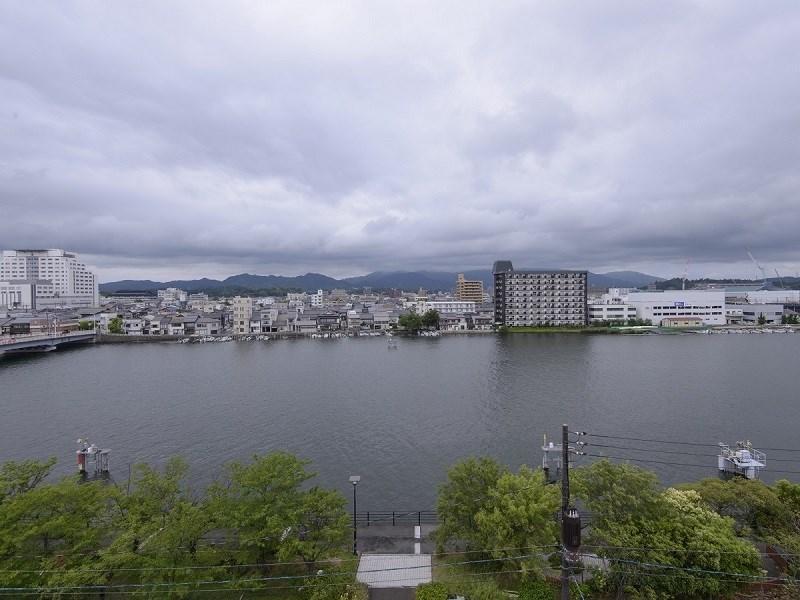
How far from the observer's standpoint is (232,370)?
2075 cm

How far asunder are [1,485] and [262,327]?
112 ft

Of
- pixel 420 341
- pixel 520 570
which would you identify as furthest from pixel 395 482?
pixel 420 341

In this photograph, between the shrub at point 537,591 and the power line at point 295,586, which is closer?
the power line at point 295,586

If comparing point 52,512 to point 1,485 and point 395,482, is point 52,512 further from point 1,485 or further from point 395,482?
point 395,482

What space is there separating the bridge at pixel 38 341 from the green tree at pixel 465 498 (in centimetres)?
3053

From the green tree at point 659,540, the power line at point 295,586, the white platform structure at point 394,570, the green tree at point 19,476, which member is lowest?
the white platform structure at point 394,570

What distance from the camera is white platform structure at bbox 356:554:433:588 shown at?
16.0ft

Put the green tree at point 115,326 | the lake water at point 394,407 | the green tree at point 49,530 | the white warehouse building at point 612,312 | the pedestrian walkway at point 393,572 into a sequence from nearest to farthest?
1. the green tree at point 49,530
2. the pedestrian walkway at point 393,572
3. the lake water at point 394,407
4. the green tree at point 115,326
5. the white warehouse building at point 612,312

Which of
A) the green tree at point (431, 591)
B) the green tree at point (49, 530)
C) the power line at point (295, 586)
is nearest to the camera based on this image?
the power line at point (295, 586)

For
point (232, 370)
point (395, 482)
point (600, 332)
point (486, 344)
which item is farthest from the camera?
point (600, 332)

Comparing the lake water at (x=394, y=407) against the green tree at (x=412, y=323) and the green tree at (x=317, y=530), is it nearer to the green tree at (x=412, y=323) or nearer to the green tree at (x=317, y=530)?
the green tree at (x=317, y=530)

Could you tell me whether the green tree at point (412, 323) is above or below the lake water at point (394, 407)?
above

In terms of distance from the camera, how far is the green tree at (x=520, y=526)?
4570 millimetres

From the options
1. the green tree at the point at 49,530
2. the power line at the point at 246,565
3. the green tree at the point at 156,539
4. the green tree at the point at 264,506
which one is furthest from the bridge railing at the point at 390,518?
the green tree at the point at 49,530
